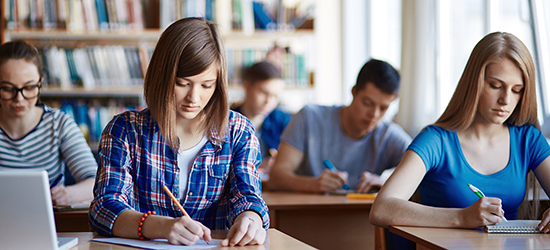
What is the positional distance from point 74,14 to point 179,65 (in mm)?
2936

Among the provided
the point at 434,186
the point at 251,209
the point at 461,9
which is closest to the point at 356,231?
the point at 434,186

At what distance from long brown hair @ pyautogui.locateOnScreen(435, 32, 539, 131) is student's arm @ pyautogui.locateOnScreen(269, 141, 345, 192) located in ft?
2.33

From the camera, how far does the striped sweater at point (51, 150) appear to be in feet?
7.00

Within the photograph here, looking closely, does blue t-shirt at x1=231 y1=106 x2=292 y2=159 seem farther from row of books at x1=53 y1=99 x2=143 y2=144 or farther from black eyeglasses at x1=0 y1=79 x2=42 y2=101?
black eyeglasses at x1=0 y1=79 x2=42 y2=101

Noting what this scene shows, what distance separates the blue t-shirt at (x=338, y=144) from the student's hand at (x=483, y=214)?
1047 mm

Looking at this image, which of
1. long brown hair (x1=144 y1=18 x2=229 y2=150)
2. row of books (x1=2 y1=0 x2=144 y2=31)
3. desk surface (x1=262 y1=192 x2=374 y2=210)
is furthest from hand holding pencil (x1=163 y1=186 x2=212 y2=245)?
row of books (x1=2 y1=0 x2=144 y2=31)

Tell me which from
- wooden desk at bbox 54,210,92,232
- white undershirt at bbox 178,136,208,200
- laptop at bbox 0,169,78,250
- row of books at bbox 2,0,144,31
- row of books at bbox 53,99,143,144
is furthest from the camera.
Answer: row of books at bbox 53,99,143,144

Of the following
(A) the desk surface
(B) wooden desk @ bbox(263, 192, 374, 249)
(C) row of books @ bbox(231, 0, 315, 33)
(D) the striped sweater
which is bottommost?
(B) wooden desk @ bbox(263, 192, 374, 249)

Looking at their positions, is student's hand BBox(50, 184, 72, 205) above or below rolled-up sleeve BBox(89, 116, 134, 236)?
below

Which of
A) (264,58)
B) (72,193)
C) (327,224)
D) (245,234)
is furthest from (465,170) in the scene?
(264,58)

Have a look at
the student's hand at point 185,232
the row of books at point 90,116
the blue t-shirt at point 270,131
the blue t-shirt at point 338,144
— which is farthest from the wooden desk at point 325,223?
the row of books at point 90,116

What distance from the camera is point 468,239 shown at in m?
1.30

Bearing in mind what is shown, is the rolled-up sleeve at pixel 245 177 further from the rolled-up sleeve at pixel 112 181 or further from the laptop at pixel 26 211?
the laptop at pixel 26 211

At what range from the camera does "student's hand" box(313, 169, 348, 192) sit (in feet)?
7.60
